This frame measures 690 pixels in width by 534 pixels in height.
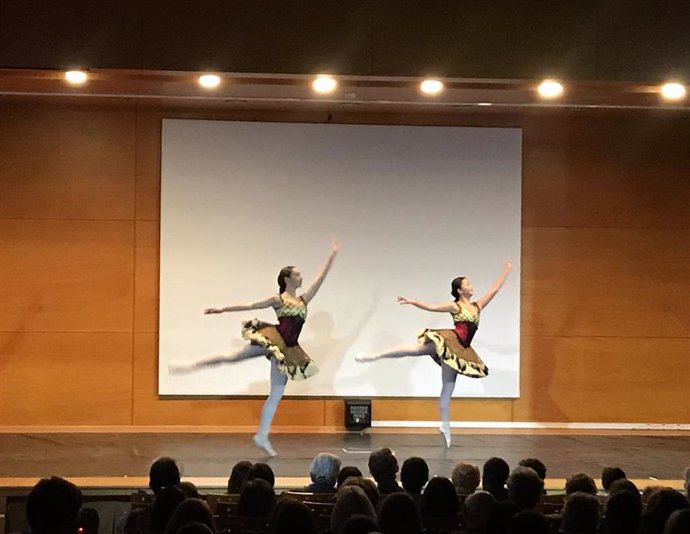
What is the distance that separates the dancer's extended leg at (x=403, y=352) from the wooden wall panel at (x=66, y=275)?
2400 mm

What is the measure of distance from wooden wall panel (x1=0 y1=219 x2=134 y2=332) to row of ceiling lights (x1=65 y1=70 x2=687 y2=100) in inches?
69.6

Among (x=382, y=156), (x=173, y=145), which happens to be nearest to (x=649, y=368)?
(x=382, y=156)

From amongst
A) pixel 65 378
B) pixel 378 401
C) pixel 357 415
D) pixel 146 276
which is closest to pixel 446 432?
pixel 357 415

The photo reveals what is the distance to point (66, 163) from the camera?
30.9ft

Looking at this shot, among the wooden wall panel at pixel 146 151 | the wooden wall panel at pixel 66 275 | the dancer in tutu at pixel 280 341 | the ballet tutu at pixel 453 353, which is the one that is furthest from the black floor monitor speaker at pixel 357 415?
the wooden wall panel at pixel 146 151

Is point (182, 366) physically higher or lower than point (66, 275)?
lower

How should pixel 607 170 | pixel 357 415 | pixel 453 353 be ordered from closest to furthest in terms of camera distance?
pixel 453 353 → pixel 357 415 → pixel 607 170

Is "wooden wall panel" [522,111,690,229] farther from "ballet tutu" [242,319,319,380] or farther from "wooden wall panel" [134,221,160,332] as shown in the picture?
"wooden wall panel" [134,221,160,332]

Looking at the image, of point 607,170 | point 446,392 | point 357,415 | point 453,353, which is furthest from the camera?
point 607,170

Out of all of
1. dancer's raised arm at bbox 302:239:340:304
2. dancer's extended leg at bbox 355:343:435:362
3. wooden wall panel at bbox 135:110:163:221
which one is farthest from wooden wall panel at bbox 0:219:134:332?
dancer's extended leg at bbox 355:343:435:362

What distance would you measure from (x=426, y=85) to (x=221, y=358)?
259 centimetres

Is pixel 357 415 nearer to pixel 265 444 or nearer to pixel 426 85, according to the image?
pixel 265 444

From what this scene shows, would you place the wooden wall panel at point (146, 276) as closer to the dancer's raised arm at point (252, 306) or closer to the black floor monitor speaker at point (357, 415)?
the dancer's raised arm at point (252, 306)

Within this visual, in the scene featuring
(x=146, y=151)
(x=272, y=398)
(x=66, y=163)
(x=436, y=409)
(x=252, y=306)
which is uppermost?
(x=146, y=151)
